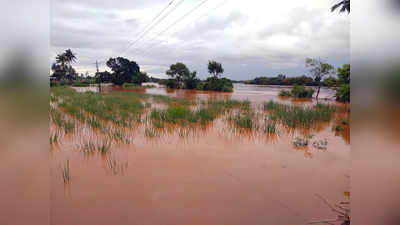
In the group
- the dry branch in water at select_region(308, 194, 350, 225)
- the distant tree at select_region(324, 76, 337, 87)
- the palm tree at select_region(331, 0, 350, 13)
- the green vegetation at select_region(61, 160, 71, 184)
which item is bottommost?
the dry branch in water at select_region(308, 194, 350, 225)

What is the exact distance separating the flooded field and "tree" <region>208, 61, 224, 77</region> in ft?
48.9

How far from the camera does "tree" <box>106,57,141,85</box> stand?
15.3 m

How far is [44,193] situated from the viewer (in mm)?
931

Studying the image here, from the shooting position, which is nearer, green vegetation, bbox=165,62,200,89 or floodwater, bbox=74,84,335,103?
floodwater, bbox=74,84,335,103

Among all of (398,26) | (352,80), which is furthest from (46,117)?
(398,26)

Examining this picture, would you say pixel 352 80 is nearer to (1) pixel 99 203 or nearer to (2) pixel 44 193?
(2) pixel 44 193

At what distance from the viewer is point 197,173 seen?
3615mm

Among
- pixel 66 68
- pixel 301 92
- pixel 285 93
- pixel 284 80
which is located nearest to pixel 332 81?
pixel 301 92

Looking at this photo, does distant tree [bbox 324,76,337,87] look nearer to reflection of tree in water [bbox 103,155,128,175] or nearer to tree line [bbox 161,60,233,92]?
tree line [bbox 161,60,233,92]

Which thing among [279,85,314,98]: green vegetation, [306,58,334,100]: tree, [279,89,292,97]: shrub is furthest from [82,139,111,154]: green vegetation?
[279,89,292,97]: shrub

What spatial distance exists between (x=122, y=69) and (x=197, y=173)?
13.7 meters

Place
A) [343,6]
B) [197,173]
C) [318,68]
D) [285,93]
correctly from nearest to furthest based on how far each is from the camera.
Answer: [197,173]
[343,6]
[318,68]
[285,93]

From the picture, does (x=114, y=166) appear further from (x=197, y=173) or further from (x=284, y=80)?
(x=284, y=80)

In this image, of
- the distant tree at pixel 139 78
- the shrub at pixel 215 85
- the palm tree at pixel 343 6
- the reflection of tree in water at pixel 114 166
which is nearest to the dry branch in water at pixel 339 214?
the reflection of tree in water at pixel 114 166
